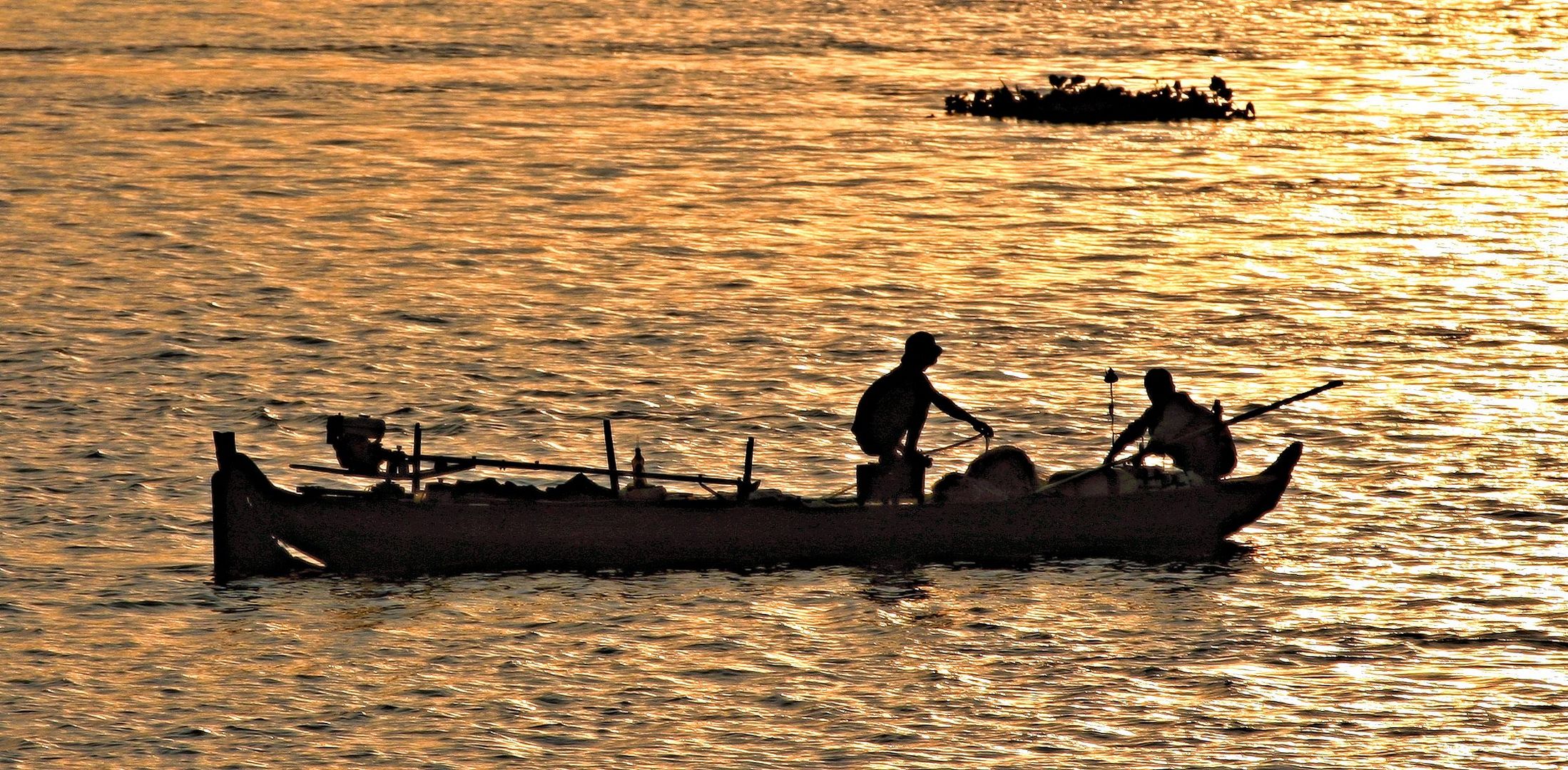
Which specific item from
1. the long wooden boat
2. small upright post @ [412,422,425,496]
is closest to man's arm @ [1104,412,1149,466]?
the long wooden boat

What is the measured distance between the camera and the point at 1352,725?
17.6 metres

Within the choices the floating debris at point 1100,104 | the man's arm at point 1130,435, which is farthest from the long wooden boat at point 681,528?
the floating debris at point 1100,104

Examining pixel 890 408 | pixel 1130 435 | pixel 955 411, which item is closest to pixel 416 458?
pixel 890 408

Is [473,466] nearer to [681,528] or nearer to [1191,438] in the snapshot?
[681,528]

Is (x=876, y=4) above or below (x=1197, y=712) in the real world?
above

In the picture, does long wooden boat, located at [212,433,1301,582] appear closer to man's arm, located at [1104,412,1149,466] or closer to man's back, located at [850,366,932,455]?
man's arm, located at [1104,412,1149,466]

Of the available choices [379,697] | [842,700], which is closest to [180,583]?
[379,697]

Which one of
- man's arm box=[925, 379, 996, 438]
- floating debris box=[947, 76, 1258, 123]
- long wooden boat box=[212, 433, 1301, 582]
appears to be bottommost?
long wooden boat box=[212, 433, 1301, 582]

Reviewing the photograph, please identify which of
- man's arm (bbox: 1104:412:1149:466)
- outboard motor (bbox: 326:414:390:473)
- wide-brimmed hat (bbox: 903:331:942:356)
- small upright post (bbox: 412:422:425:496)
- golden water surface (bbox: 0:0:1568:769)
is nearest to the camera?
golden water surface (bbox: 0:0:1568:769)

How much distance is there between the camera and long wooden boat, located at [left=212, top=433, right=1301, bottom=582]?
1998 cm

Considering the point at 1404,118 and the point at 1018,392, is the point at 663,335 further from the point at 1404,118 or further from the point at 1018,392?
the point at 1404,118

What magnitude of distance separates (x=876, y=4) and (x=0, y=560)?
65142mm

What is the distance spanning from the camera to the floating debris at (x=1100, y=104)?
55781mm

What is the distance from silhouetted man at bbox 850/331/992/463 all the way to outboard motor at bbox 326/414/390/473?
170 inches
